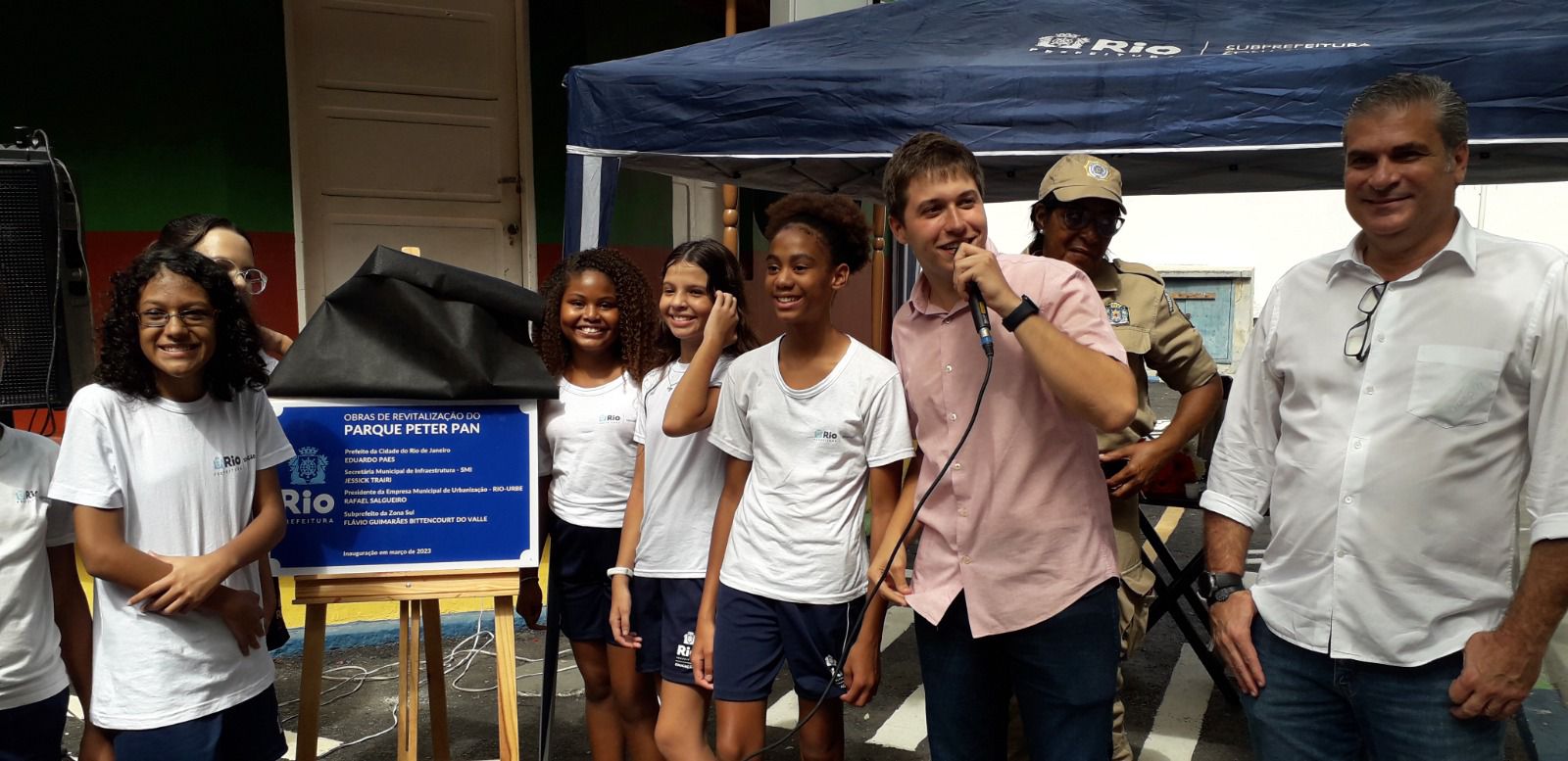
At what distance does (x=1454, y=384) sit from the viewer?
1.65 metres

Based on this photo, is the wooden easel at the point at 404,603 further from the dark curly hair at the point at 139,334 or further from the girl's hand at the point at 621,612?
the dark curly hair at the point at 139,334

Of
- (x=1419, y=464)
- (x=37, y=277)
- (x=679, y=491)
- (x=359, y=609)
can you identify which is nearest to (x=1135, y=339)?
(x=1419, y=464)

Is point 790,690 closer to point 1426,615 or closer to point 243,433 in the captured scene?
point 243,433

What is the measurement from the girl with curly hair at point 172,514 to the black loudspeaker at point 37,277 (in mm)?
849

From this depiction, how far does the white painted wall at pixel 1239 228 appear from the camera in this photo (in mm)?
16438

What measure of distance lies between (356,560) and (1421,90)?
268 centimetres

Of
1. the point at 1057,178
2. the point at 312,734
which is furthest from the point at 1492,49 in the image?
the point at 312,734

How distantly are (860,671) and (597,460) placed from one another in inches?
43.0

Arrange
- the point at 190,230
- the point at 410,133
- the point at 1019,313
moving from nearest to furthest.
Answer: the point at 1019,313 → the point at 190,230 → the point at 410,133

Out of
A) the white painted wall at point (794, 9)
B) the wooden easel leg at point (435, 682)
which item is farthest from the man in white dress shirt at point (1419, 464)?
the white painted wall at point (794, 9)

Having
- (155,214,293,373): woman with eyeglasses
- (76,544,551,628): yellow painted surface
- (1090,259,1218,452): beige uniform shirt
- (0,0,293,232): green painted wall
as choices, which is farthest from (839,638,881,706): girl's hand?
(0,0,293,232): green painted wall

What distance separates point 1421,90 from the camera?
1679 mm

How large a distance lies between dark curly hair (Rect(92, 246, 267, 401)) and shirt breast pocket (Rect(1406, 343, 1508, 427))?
8.17ft

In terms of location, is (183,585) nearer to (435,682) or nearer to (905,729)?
(435,682)
